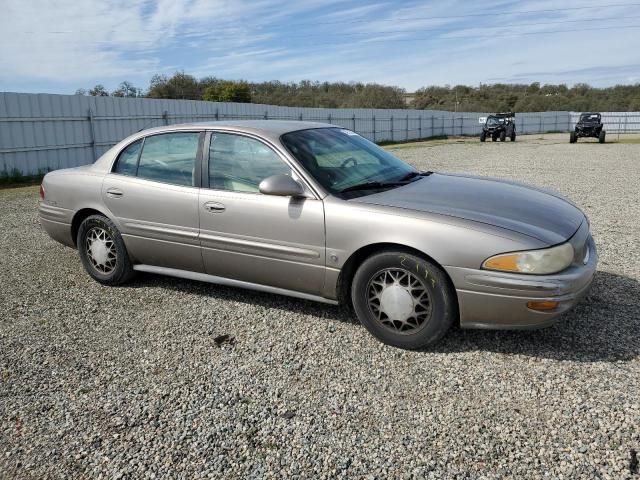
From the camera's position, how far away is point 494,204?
3.55m

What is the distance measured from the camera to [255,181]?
390 cm

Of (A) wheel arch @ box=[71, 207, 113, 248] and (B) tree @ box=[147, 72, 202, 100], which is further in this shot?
(B) tree @ box=[147, 72, 202, 100]

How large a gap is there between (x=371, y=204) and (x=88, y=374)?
206 centimetres

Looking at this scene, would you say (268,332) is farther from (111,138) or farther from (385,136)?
(385,136)

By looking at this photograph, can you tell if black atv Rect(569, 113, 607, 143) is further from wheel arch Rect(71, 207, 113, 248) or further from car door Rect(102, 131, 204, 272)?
wheel arch Rect(71, 207, 113, 248)

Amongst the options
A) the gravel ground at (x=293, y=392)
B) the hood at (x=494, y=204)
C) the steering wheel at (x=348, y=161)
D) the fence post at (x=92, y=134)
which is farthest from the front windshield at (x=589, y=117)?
the steering wheel at (x=348, y=161)

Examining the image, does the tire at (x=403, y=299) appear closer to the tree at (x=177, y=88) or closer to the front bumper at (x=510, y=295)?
the front bumper at (x=510, y=295)

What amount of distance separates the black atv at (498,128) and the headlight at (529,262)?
32292 mm

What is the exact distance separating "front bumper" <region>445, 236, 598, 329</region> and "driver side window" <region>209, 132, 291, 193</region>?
1.50 m

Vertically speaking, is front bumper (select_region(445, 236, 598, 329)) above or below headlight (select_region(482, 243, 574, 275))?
below

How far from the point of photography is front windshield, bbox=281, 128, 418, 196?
3.80m

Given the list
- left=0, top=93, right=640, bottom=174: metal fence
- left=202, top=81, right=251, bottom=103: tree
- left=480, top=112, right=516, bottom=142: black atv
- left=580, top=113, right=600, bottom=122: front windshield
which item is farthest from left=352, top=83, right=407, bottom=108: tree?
left=0, top=93, right=640, bottom=174: metal fence

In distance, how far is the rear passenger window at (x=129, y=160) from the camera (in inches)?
180

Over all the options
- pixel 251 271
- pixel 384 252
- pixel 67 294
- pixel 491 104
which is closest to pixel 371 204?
pixel 384 252
